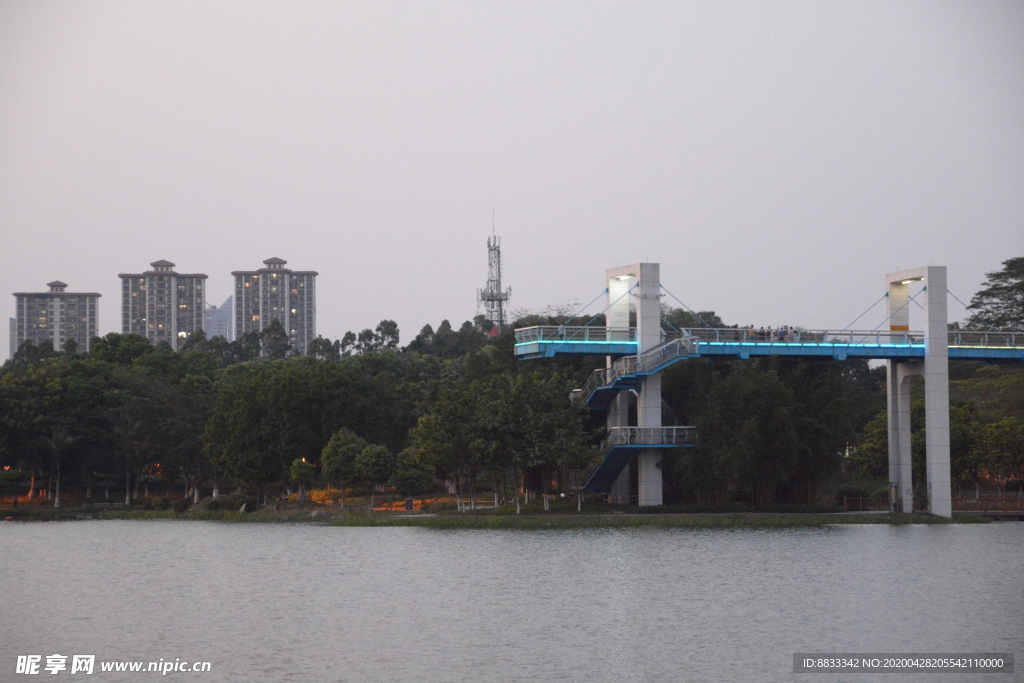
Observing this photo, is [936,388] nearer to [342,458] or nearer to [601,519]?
[601,519]

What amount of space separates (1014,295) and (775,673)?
292ft

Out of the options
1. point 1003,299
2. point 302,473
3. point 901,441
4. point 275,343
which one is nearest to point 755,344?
point 901,441

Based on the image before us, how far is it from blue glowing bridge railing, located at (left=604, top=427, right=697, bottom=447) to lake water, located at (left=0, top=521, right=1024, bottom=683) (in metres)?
6.00

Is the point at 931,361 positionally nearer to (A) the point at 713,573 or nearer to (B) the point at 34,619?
(A) the point at 713,573

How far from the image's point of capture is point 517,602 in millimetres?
35031

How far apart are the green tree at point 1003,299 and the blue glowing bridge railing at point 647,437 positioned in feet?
179

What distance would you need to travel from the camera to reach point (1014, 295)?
342 ft

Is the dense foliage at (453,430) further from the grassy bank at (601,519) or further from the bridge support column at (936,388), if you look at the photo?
the bridge support column at (936,388)

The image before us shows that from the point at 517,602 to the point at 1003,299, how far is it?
83933 millimetres

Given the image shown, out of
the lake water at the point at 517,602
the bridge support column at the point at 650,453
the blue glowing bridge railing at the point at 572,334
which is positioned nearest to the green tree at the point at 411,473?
the blue glowing bridge railing at the point at 572,334

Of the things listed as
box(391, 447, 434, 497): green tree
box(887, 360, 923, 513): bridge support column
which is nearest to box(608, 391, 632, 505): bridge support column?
box(391, 447, 434, 497): green tree

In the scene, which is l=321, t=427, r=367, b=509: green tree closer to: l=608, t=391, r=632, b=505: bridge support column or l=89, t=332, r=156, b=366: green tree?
l=608, t=391, r=632, b=505: bridge support column

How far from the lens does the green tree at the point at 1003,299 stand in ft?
338

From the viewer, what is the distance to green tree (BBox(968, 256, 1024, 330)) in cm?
10306
